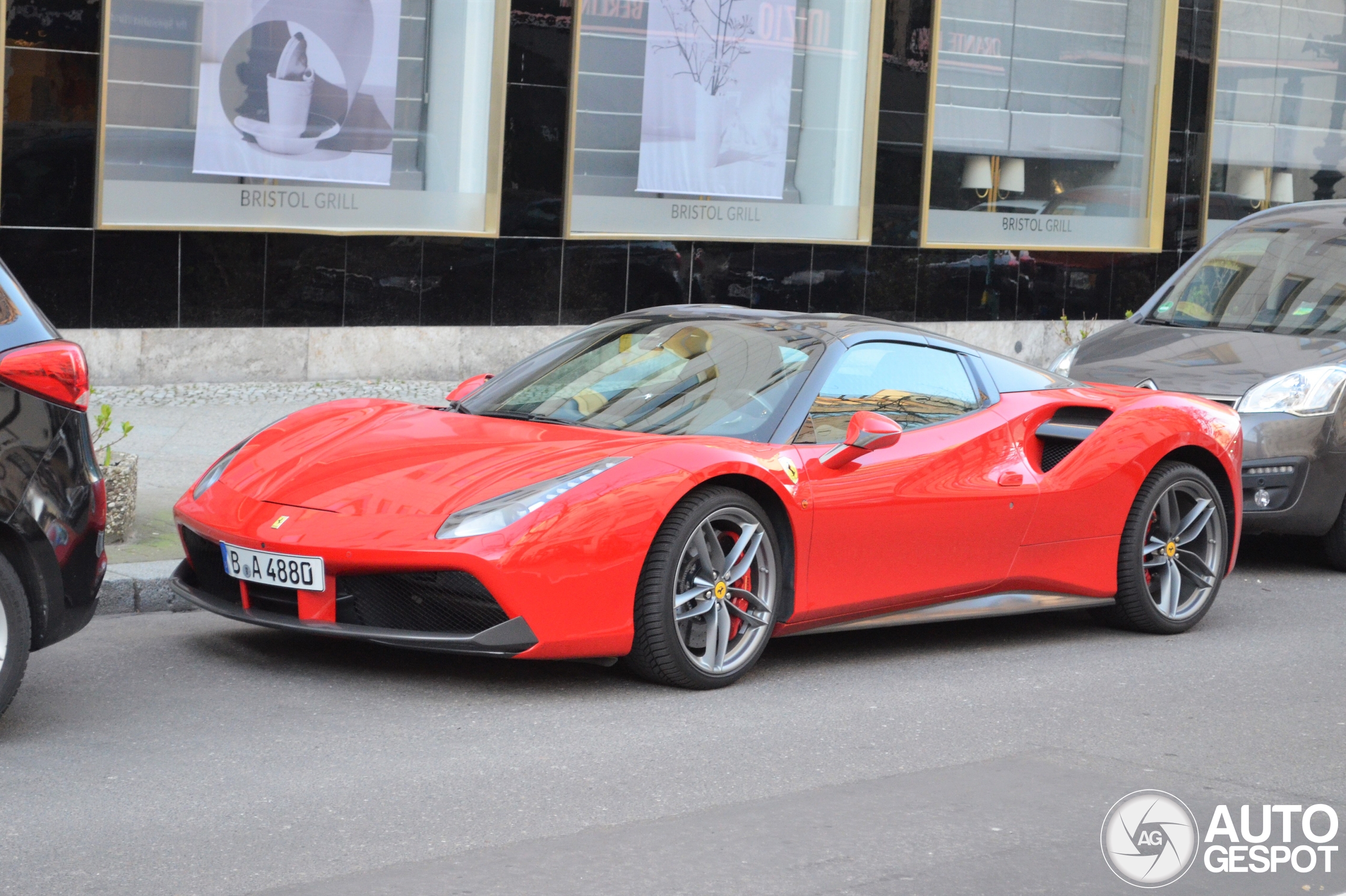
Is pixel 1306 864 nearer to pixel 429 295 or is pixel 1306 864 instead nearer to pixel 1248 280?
pixel 1248 280

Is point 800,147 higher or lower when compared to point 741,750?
higher

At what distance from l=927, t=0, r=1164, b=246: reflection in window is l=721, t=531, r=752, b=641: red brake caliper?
1137cm

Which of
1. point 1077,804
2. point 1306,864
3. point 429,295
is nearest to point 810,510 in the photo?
point 1077,804

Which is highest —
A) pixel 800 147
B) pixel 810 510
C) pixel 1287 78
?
pixel 1287 78

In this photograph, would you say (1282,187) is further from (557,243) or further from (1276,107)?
(557,243)

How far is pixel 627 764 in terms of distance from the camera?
486 centimetres

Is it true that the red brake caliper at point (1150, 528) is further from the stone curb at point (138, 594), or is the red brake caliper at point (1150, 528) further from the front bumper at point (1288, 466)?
the stone curb at point (138, 594)

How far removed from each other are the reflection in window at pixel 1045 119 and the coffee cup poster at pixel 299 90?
5780mm

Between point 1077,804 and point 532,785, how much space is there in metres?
1.49

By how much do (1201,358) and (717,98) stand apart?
733cm

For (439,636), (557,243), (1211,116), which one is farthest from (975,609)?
(1211,116)

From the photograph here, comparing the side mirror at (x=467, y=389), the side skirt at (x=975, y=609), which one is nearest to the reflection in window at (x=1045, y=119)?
the side skirt at (x=975, y=609)

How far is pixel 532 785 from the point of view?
15.1 feet

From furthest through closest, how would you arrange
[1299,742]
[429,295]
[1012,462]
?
1. [429,295]
2. [1012,462]
3. [1299,742]
